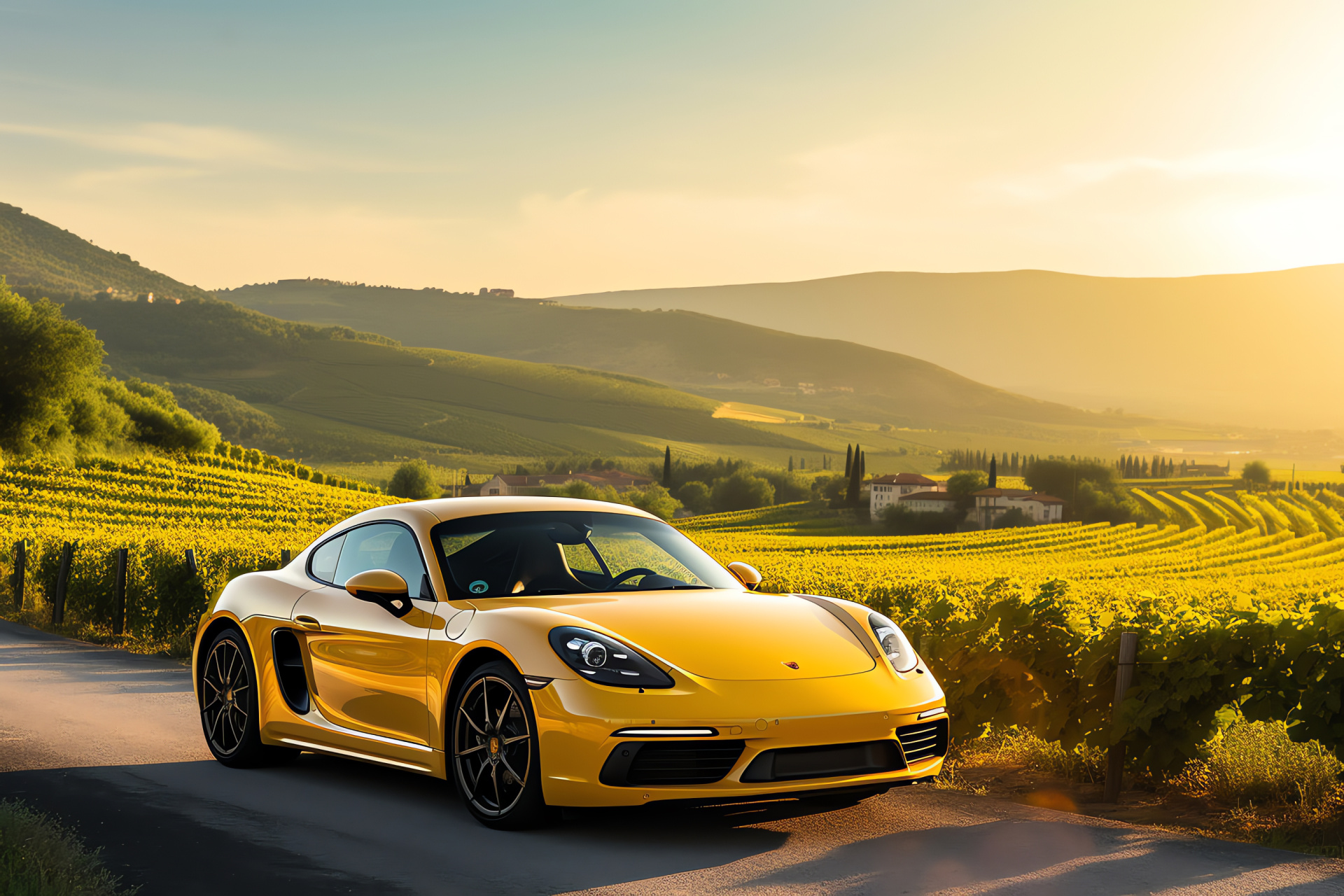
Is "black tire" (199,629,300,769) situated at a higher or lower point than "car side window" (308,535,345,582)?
lower

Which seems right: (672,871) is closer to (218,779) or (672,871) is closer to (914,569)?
(218,779)

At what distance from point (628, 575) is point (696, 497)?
174716mm

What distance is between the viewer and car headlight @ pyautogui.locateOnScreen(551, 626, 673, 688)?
225 inches

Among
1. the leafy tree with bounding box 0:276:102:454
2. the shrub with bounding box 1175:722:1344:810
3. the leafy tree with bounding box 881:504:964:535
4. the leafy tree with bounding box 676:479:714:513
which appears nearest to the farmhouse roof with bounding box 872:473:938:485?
the leafy tree with bounding box 881:504:964:535

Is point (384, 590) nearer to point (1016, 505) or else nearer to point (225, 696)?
point (225, 696)

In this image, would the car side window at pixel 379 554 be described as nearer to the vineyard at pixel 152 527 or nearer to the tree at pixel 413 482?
the vineyard at pixel 152 527

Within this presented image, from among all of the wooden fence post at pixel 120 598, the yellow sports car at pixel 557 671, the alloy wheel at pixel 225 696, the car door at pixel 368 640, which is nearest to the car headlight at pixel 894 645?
the yellow sports car at pixel 557 671

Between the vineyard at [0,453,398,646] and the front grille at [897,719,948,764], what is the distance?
11.3m

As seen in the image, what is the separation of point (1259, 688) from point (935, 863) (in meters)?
2.26

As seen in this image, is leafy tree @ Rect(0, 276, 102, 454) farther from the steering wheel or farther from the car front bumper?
the car front bumper

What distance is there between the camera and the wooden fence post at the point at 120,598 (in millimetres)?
16938

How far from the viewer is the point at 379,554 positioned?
25.0 ft

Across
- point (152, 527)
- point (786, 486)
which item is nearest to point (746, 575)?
point (152, 527)

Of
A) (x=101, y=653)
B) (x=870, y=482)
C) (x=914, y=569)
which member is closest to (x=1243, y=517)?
(x=870, y=482)
